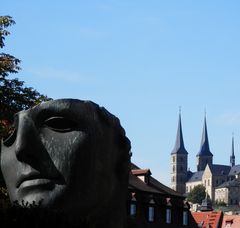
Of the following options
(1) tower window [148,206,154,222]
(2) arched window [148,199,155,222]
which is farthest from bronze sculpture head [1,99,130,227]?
(1) tower window [148,206,154,222]

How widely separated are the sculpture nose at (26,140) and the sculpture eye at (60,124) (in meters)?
0.30

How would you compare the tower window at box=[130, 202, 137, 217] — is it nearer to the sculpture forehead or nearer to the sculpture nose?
the sculpture nose

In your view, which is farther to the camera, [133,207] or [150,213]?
[150,213]

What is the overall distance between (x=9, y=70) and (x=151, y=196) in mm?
26697

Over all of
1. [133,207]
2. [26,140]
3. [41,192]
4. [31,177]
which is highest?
[133,207]

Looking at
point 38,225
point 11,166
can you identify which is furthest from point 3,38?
point 38,225

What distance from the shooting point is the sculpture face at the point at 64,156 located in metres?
Answer: 13.6

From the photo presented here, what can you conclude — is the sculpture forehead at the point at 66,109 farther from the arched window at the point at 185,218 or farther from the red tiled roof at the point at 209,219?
the red tiled roof at the point at 209,219

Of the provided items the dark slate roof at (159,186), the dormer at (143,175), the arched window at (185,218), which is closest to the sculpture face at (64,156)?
the dormer at (143,175)

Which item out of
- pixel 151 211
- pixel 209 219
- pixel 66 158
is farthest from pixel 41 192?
pixel 209 219

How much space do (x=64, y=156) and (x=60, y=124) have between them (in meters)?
0.67

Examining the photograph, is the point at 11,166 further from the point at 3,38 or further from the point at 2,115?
the point at 3,38

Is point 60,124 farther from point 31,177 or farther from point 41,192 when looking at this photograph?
point 41,192

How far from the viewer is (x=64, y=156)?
44.7 ft
